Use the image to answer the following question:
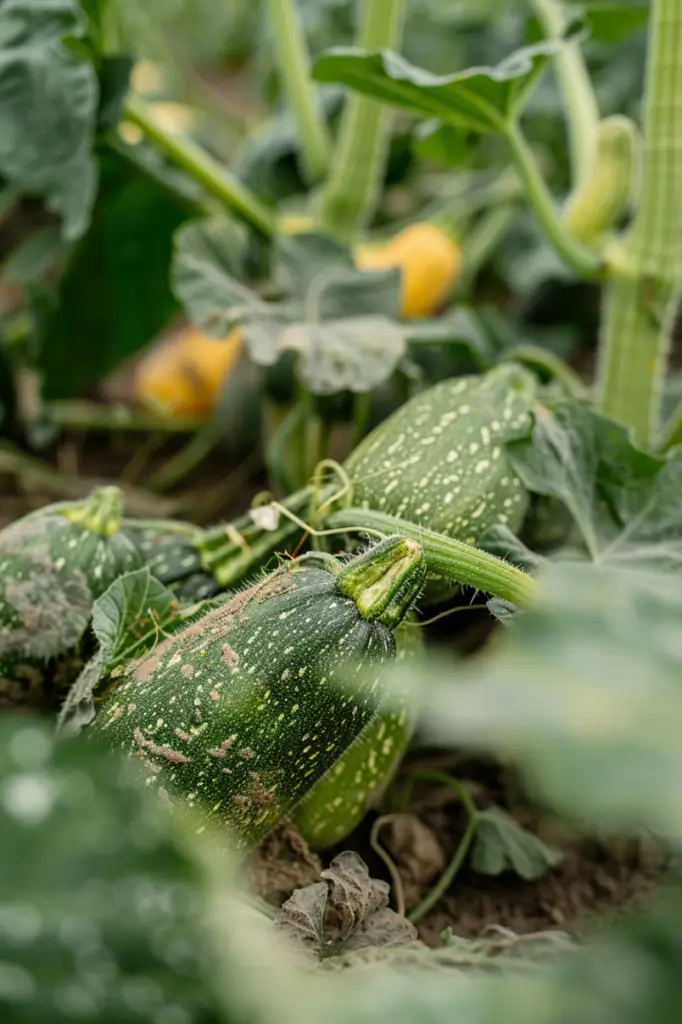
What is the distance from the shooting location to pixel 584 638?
1.64ft

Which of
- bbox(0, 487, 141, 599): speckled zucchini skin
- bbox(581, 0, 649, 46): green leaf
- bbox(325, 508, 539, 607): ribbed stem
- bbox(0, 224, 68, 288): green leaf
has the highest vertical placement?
bbox(581, 0, 649, 46): green leaf

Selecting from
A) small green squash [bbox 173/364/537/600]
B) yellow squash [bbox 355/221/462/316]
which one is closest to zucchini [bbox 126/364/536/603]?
small green squash [bbox 173/364/537/600]

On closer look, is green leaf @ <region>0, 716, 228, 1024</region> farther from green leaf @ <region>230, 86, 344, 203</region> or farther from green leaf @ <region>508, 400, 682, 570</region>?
green leaf @ <region>230, 86, 344, 203</region>

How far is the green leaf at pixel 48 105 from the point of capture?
1.50m

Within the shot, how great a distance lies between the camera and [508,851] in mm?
1207

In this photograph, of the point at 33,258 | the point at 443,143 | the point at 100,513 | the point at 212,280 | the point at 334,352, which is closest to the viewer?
the point at 100,513

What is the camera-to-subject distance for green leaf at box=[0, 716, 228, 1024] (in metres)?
0.51

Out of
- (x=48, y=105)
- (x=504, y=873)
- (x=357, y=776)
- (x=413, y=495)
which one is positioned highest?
(x=48, y=105)

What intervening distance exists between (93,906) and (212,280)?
1140 millimetres

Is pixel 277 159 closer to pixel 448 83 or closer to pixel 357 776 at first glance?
pixel 448 83

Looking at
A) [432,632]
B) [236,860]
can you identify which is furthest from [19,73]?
[236,860]

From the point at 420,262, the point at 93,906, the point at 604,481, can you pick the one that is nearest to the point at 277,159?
the point at 420,262

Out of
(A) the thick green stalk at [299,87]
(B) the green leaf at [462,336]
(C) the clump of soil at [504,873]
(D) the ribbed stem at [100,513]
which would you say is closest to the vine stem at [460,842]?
(C) the clump of soil at [504,873]

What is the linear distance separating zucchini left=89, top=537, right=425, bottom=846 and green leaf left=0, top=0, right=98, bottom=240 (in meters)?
0.79
